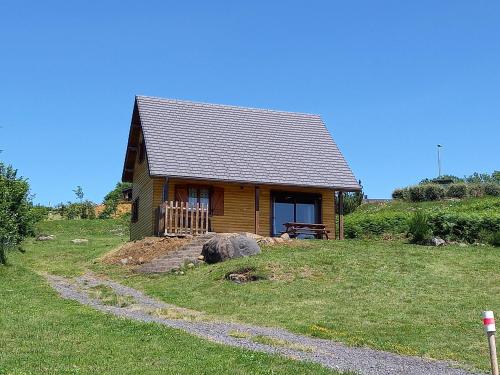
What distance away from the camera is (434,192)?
171 feet

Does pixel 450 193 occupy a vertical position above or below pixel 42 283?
above

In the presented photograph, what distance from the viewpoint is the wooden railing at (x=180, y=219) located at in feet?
94.6

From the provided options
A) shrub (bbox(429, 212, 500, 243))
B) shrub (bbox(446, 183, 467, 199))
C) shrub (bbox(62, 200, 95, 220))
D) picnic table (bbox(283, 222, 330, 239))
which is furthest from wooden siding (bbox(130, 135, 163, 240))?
shrub (bbox(446, 183, 467, 199))

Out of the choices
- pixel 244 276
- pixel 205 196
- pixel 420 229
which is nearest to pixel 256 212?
pixel 205 196

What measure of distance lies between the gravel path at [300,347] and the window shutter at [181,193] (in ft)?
46.2

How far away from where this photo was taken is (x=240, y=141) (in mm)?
33812

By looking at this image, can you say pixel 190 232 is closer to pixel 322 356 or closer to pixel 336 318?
pixel 336 318

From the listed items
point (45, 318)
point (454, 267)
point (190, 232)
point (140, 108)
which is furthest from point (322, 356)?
point (140, 108)

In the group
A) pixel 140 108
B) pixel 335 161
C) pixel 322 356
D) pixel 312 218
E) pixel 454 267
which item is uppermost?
pixel 140 108

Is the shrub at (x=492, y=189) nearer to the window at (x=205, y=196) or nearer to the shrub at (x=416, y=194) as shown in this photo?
the shrub at (x=416, y=194)

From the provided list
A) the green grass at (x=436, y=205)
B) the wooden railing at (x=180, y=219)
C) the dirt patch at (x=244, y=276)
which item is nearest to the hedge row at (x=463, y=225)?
the wooden railing at (x=180, y=219)

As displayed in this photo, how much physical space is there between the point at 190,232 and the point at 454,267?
461 inches

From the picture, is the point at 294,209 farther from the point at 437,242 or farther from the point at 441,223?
the point at 437,242

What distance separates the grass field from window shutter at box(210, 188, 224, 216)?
19.4ft
